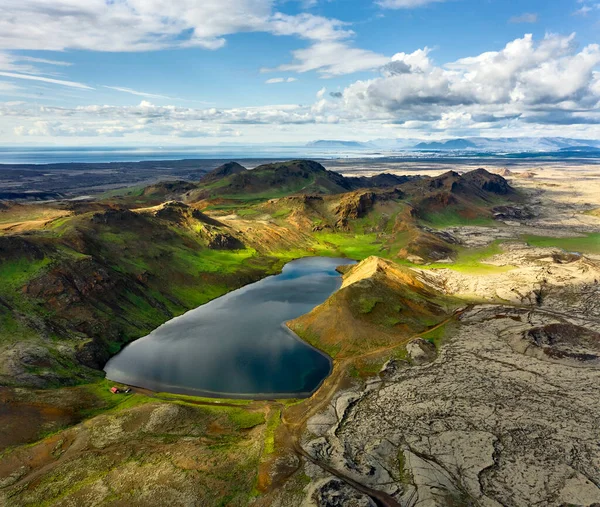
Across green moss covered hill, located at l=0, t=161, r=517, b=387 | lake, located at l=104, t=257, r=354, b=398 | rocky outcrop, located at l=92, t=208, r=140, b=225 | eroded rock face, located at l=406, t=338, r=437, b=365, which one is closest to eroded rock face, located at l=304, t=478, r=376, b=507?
lake, located at l=104, t=257, r=354, b=398

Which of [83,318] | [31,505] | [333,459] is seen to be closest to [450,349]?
[333,459]

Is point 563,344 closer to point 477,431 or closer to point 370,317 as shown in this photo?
point 477,431

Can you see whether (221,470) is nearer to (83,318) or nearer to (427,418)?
(427,418)

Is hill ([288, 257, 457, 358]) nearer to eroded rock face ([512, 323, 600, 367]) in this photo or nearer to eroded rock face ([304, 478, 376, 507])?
eroded rock face ([512, 323, 600, 367])

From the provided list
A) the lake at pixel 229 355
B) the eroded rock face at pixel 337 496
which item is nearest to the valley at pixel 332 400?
the eroded rock face at pixel 337 496

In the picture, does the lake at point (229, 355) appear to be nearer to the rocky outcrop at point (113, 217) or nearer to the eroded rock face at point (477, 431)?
the eroded rock face at point (477, 431)
